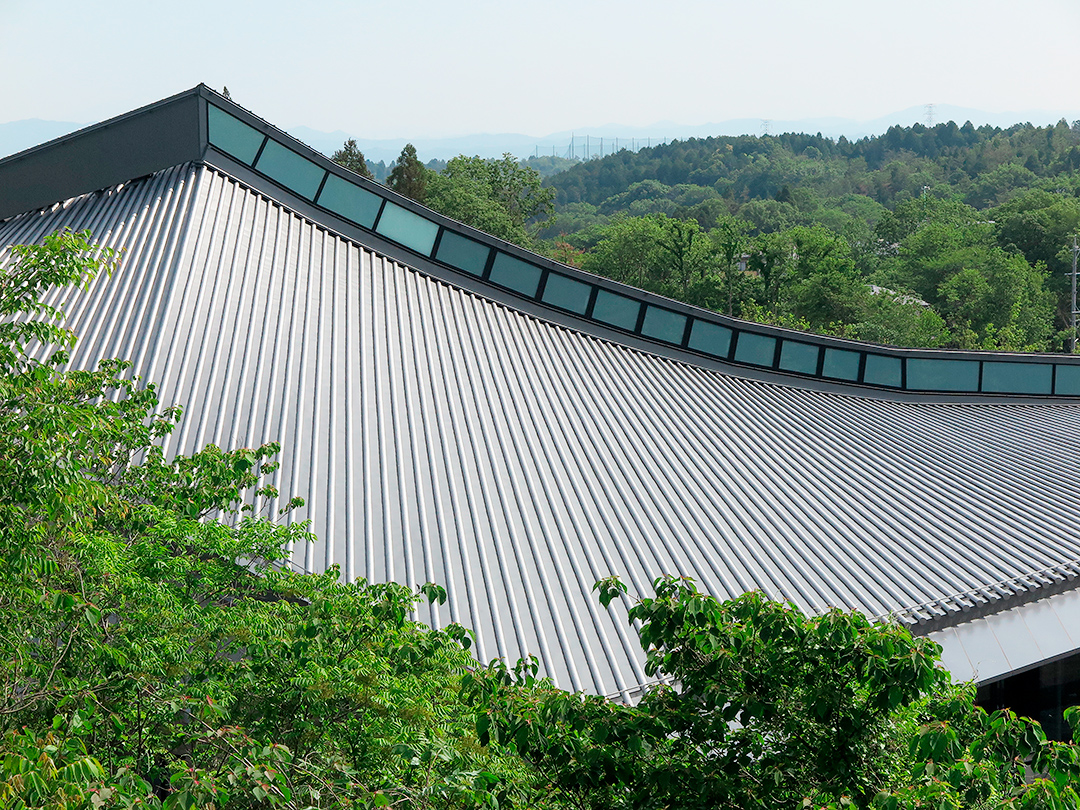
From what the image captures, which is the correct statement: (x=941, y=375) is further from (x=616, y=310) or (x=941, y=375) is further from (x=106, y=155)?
(x=106, y=155)

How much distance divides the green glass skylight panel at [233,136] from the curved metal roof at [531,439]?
17.5 inches

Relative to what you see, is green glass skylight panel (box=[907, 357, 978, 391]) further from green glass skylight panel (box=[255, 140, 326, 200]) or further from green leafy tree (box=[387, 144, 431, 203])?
green leafy tree (box=[387, 144, 431, 203])

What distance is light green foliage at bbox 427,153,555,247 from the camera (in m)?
72.7

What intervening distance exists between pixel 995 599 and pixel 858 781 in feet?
25.6

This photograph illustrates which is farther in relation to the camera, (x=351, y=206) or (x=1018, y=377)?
(x=1018, y=377)

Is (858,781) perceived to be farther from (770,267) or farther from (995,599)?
(770,267)

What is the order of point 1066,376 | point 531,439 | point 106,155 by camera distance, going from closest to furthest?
1. point 531,439
2. point 106,155
3. point 1066,376

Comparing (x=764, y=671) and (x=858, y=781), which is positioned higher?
(x=764, y=671)

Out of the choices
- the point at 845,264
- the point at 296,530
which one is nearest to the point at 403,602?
the point at 296,530

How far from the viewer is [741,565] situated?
37.9 ft

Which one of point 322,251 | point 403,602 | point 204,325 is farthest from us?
point 322,251

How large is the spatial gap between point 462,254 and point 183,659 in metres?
12.9

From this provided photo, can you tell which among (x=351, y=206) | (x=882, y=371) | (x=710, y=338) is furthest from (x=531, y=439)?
(x=882, y=371)

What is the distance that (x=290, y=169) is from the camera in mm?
18078
